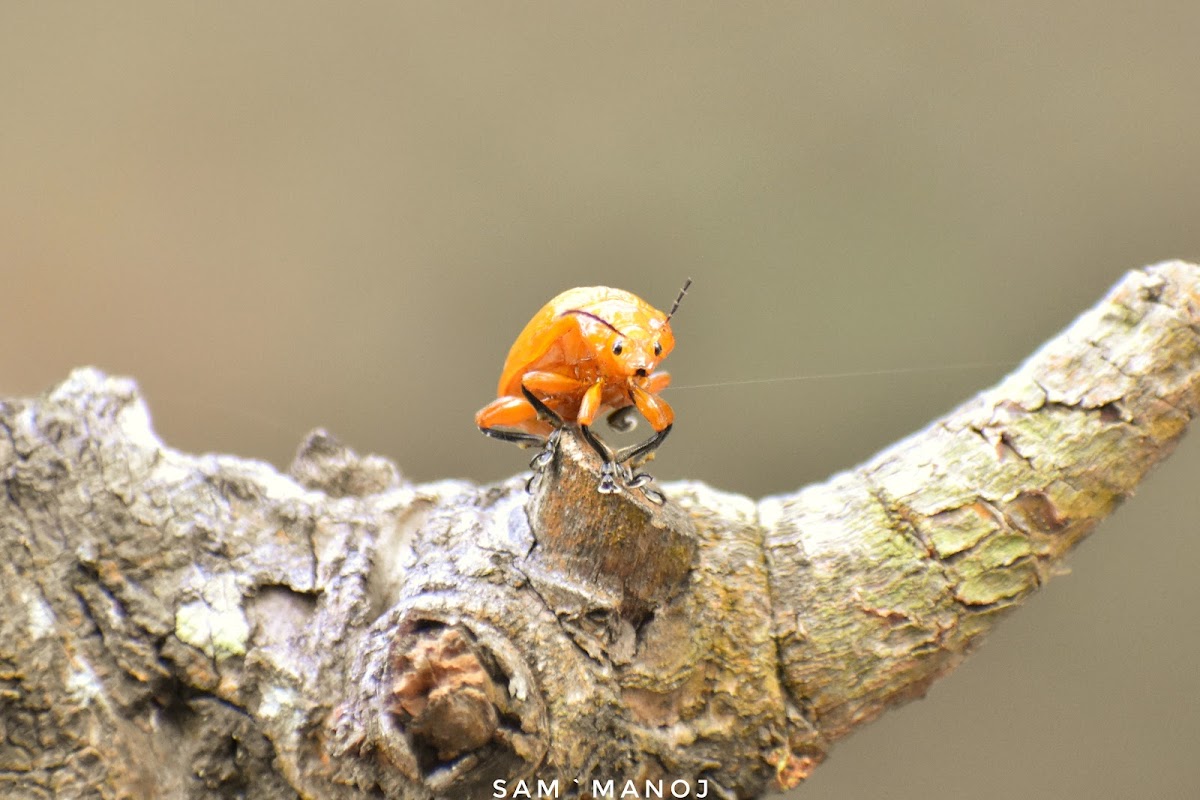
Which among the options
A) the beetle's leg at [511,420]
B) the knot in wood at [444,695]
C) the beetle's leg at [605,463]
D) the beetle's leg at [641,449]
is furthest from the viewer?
the beetle's leg at [511,420]

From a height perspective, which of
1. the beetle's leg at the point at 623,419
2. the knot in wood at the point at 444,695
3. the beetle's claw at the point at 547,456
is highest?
the beetle's leg at the point at 623,419


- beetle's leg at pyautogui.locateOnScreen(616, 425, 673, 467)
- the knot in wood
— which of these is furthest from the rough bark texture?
beetle's leg at pyautogui.locateOnScreen(616, 425, 673, 467)

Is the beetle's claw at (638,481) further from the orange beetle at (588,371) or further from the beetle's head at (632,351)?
the beetle's head at (632,351)

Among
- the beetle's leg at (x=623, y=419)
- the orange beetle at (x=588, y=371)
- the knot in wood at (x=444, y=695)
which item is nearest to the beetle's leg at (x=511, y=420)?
the orange beetle at (x=588, y=371)

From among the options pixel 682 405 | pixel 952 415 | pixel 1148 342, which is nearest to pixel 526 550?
pixel 682 405

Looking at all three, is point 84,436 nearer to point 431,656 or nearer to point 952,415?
point 431,656

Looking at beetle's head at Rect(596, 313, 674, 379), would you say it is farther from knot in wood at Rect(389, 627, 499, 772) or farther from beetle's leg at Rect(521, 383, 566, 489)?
knot in wood at Rect(389, 627, 499, 772)
